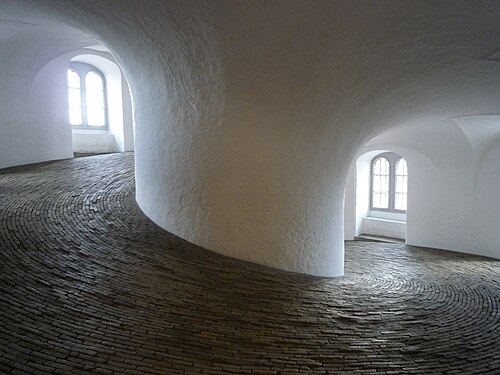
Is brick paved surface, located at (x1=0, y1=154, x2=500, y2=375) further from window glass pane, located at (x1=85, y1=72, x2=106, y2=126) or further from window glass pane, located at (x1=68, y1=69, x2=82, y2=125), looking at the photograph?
window glass pane, located at (x1=85, y1=72, x2=106, y2=126)

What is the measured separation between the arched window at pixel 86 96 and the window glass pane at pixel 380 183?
36.9 ft

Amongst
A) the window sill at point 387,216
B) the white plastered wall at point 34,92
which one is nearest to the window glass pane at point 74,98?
the white plastered wall at point 34,92

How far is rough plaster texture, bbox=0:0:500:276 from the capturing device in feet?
14.2

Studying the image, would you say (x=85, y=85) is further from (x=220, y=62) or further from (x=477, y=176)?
(x=477, y=176)

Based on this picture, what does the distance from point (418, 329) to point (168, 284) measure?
300 centimetres

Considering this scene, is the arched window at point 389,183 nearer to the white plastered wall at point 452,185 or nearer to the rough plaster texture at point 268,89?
the white plastered wall at point 452,185

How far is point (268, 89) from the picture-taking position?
517 centimetres

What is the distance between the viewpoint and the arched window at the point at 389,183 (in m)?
16.0

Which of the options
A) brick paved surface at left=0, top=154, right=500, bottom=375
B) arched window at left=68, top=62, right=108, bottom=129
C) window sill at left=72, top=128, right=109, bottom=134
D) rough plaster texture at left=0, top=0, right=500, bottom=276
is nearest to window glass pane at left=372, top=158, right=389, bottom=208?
rough plaster texture at left=0, top=0, right=500, bottom=276

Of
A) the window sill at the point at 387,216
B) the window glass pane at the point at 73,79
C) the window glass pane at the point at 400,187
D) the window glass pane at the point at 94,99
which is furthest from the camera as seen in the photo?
the window glass pane at the point at 400,187

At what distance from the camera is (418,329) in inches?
179

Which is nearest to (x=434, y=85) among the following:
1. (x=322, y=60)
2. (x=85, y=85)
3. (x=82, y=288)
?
(x=322, y=60)

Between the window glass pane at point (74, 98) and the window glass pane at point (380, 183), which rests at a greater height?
the window glass pane at point (74, 98)

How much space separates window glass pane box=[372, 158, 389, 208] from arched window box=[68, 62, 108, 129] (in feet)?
36.9
